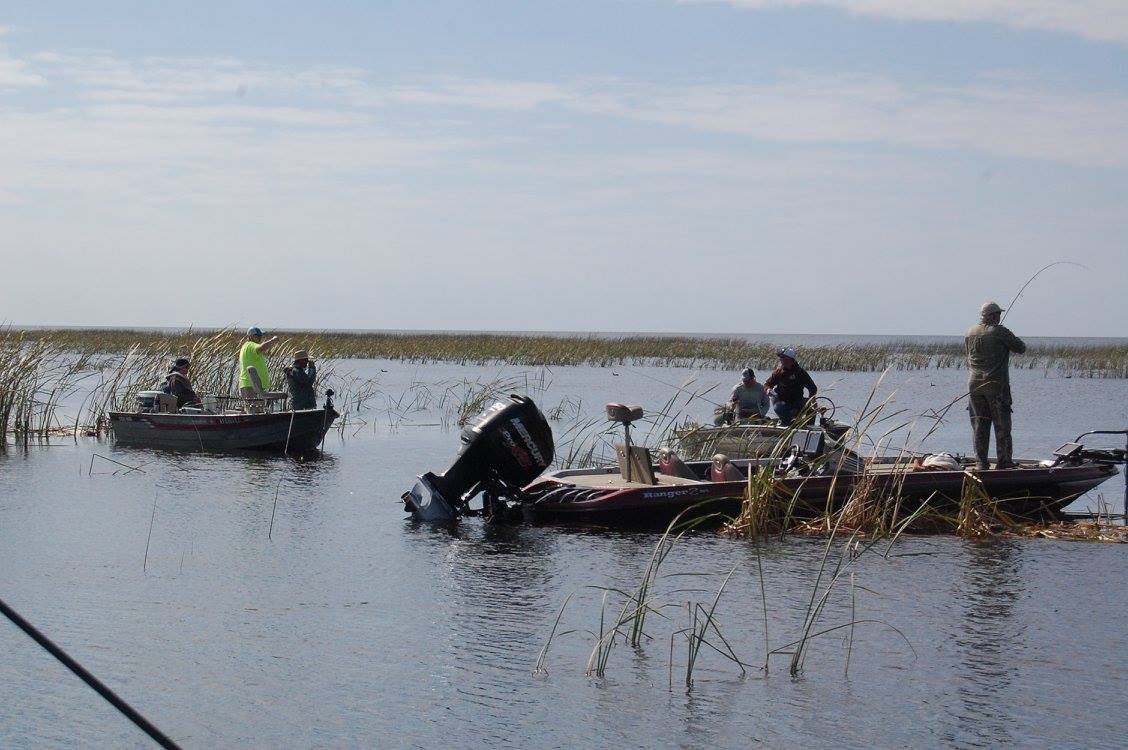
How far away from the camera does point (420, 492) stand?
13781mm

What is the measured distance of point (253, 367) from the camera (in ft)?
67.8

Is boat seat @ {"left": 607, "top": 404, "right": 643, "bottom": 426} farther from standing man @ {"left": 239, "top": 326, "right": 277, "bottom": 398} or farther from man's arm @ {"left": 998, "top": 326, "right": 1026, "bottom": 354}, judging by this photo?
standing man @ {"left": 239, "top": 326, "right": 277, "bottom": 398}

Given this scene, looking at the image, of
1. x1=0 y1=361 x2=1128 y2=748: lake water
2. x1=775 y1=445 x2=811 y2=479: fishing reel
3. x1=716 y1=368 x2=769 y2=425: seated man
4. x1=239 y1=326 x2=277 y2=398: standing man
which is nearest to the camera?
x1=0 y1=361 x2=1128 y2=748: lake water

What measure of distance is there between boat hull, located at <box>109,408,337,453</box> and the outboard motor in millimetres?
7803

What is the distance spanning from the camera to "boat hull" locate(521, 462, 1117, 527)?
1291cm

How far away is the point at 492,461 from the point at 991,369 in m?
5.24

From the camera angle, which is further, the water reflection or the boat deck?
the boat deck

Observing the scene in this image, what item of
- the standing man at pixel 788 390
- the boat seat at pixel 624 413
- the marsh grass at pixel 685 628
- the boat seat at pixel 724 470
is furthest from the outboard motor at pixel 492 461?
the standing man at pixel 788 390

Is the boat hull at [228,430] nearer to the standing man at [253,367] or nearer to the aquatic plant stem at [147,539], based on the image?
the standing man at [253,367]

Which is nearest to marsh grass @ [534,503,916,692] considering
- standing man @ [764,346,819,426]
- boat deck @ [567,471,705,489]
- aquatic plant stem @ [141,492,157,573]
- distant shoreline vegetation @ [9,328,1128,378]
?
boat deck @ [567,471,705,489]

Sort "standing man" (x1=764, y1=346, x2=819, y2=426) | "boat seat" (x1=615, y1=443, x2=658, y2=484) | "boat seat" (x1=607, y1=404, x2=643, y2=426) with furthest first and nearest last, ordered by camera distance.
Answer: "standing man" (x1=764, y1=346, x2=819, y2=426) < "boat seat" (x1=615, y1=443, x2=658, y2=484) < "boat seat" (x1=607, y1=404, x2=643, y2=426)

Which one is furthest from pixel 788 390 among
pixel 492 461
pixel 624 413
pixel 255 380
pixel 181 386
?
pixel 181 386

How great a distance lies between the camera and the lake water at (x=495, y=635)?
729cm

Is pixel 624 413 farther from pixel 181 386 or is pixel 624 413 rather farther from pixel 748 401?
pixel 181 386
